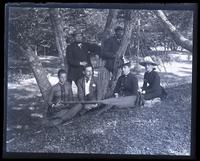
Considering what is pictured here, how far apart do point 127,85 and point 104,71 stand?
0.27m

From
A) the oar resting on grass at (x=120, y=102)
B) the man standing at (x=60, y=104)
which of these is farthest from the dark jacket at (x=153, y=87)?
the man standing at (x=60, y=104)

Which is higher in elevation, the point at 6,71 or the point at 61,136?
the point at 6,71

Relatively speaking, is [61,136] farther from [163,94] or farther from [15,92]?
[163,94]

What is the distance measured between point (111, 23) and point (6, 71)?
1.14m

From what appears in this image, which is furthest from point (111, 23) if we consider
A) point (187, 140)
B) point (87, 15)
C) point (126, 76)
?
point (187, 140)

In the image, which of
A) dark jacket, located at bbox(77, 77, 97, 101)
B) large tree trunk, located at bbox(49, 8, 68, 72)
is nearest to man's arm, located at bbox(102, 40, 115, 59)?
dark jacket, located at bbox(77, 77, 97, 101)

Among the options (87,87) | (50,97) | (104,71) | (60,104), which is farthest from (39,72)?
(104,71)

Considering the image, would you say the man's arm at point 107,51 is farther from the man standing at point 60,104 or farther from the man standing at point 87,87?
the man standing at point 60,104

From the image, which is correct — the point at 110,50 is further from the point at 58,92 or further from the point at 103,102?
the point at 58,92

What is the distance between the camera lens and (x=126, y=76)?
9.48ft

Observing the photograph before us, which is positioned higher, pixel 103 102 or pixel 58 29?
pixel 58 29

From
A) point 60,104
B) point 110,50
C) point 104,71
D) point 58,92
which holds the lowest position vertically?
point 60,104

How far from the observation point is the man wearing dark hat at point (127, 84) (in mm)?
2885

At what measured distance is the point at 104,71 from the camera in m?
2.90
